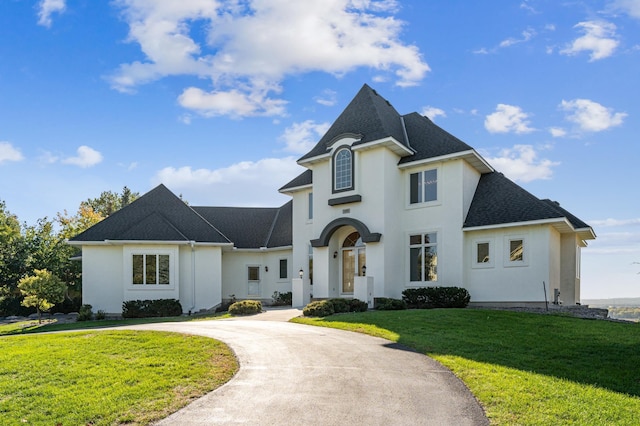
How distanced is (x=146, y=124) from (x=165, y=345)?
10479 mm

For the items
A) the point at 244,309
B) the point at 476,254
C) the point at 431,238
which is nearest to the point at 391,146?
the point at 431,238

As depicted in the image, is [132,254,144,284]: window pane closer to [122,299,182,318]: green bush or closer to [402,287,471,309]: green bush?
[122,299,182,318]: green bush

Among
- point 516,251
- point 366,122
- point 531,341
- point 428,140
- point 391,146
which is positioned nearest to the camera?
point 531,341

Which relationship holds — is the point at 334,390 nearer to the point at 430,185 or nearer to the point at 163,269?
the point at 430,185

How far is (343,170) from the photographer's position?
24312 millimetres

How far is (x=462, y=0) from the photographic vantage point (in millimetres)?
15383

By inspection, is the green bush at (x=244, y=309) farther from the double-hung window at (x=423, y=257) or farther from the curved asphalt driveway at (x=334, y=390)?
the curved asphalt driveway at (x=334, y=390)

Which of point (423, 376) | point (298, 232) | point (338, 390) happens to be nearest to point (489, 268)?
point (298, 232)

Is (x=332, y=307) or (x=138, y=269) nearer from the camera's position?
(x=332, y=307)

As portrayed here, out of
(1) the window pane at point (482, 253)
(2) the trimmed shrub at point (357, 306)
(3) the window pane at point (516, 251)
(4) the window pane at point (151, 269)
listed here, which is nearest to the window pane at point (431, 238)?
(1) the window pane at point (482, 253)

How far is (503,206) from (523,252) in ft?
7.17

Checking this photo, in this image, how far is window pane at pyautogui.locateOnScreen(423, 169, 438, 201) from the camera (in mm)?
23125

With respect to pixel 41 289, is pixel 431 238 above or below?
above

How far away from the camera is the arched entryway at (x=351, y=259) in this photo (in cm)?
2430
